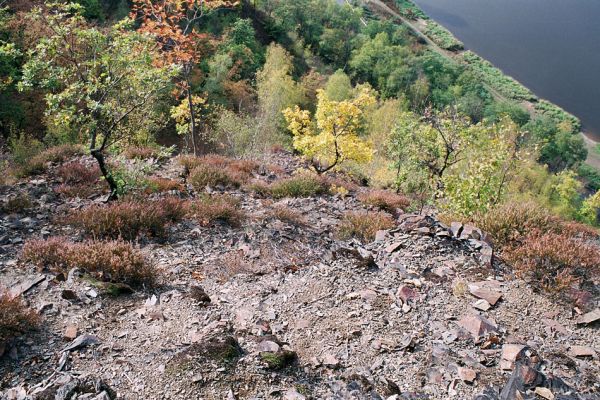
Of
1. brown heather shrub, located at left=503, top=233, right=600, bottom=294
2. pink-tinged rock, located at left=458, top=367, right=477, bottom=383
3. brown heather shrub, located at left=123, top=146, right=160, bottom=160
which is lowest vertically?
brown heather shrub, located at left=123, top=146, right=160, bottom=160

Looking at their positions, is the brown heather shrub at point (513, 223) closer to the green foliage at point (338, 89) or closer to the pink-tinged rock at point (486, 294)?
the pink-tinged rock at point (486, 294)

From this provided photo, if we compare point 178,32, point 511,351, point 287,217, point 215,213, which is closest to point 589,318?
point 511,351

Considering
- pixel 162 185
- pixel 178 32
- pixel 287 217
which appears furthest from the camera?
pixel 178 32

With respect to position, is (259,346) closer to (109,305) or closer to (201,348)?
(201,348)

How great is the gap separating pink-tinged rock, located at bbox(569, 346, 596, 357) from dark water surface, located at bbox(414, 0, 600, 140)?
7869cm

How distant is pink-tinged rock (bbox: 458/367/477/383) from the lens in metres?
6.12

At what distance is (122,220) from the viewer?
1000 centimetres

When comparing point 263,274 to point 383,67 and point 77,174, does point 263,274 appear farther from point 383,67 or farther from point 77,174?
A: point 383,67

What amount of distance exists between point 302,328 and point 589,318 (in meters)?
5.08

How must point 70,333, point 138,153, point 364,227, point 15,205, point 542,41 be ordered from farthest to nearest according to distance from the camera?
point 542,41 → point 138,153 → point 364,227 → point 15,205 → point 70,333

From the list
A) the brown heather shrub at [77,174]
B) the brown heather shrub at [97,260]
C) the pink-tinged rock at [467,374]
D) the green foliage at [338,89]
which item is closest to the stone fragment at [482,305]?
the pink-tinged rock at [467,374]

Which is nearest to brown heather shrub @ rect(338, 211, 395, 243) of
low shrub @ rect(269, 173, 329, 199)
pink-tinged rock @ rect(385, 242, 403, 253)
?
pink-tinged rock @ rect(385, 242, 403, 253)

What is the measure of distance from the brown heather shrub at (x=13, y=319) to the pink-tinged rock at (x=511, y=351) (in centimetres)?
698

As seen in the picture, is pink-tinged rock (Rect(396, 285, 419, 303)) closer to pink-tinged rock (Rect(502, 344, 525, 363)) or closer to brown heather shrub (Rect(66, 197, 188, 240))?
pink-tinged rock (Rect(502, 344, 525, 363))
